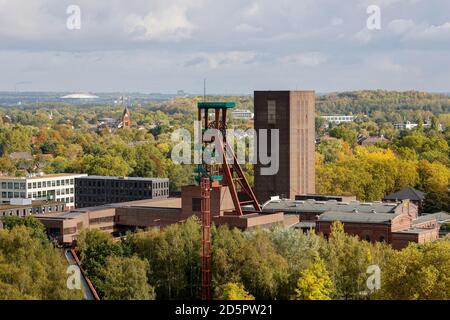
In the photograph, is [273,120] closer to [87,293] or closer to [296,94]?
[296,94]

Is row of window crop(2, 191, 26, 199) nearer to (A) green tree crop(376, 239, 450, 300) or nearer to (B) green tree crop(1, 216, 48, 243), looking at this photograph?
(B) green tree crop(1, 216, 48, 243)

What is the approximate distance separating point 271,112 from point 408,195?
19.1 m

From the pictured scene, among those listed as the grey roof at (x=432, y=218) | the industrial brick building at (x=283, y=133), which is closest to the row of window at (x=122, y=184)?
the industrial brick building at (x=283, y=133)

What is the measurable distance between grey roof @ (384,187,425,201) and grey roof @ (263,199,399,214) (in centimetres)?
2099

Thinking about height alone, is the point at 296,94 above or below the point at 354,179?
above

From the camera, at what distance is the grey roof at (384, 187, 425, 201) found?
4541 inches

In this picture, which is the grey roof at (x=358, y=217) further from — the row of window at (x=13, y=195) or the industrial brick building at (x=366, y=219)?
the row of window at (x=13, y=195)

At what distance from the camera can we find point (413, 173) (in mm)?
130375

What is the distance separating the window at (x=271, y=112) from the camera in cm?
10412

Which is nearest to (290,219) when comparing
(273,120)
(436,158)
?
(273,120)

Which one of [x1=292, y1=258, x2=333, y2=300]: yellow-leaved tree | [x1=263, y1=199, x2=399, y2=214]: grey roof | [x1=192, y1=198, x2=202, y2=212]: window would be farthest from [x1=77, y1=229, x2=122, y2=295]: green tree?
[x1=263, y1=199, x2=399, y2=214]: grey roof

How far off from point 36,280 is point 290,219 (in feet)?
103

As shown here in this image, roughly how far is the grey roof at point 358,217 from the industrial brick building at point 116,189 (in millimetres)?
34075

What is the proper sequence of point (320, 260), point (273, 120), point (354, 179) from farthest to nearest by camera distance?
point (354, 179), point (273, 120), point (320, 260)
